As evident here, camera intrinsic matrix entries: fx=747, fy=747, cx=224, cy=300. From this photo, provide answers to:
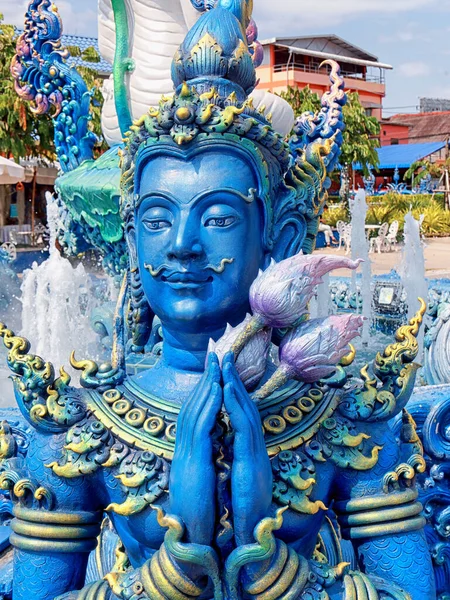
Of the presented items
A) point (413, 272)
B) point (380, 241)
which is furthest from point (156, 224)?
point (380, 241)

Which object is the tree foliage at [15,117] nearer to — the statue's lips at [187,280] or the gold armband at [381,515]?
the statue's lips at [187,280]

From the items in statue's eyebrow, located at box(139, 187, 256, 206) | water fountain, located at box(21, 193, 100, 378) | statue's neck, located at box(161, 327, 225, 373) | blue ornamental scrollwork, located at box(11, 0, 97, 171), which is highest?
blue ornamental scrollwork, located at box(11, 0, 97, 171)

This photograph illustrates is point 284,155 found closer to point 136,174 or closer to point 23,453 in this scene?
point 136,174

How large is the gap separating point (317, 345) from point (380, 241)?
18999 millimetres

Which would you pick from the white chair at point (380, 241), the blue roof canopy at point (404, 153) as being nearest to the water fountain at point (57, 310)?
the white chair at point (380, 241)

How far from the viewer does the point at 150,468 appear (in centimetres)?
159

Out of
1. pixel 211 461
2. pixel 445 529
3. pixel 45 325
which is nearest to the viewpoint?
pixel 211 461

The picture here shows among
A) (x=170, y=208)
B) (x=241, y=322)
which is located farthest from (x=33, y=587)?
(x=170, y=208)

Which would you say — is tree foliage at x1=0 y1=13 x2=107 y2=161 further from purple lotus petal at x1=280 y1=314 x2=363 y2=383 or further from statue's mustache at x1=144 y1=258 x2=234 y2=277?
purple lotus petal at x1=280 y1=314 x2=363 y2=383

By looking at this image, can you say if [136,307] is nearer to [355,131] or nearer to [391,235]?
[391,235]

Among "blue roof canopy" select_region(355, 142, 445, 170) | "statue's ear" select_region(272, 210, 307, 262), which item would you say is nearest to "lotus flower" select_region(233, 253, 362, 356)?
"statue's ear" select_region(272, 210, 307, 262)

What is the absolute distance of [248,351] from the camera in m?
1.54

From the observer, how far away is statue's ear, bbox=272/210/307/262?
180 centimetres

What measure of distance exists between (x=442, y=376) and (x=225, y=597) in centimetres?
305
